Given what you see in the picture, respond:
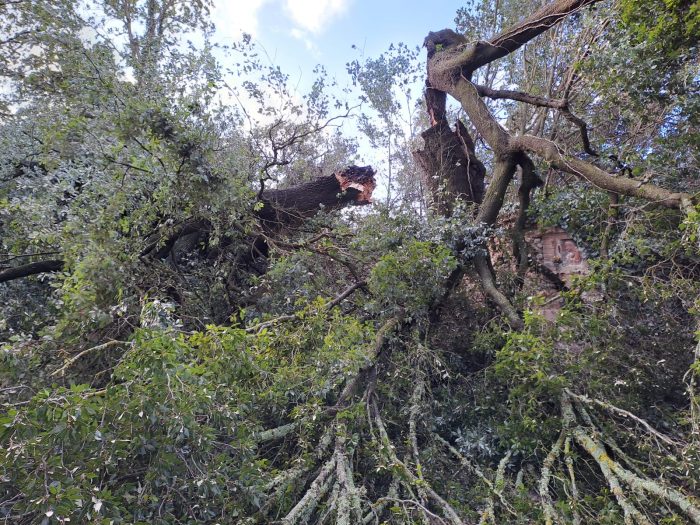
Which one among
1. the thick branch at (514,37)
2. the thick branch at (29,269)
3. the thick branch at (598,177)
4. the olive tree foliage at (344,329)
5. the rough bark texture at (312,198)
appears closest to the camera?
the olive tree foliage at (344,329)

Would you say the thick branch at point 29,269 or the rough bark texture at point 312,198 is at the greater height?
the rough bark texture at point 312,198

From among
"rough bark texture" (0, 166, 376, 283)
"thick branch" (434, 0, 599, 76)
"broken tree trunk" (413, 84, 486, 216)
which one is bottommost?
"rough bark texture" (0, 166, 376, 283)

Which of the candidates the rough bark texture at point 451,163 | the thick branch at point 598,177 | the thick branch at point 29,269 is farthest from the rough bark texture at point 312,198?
the thick branch at point 598,177

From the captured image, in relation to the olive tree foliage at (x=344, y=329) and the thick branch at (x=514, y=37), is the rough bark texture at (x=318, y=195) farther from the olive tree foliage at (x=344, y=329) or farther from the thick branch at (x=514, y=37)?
the thick branch at (x=514, y=37)

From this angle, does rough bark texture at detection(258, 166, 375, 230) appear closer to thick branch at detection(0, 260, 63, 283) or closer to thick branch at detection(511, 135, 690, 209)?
thick branch at detection(511, 135, 690, 209)

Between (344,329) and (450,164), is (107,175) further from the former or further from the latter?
(450,164)

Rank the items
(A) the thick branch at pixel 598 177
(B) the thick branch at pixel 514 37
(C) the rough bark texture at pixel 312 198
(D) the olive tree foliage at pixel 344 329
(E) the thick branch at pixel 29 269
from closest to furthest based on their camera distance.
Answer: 1. (D) the olive tree foliage at pixel 344 329
2. (A) the thick branch at pixel 598 177
3. (E) the thick branch at pixel 29 269
4. (B) the thick branch at pixel 514 37
5. (C) the rough bark texture at pixel 312 198

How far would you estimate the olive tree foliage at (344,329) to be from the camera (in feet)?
6.67

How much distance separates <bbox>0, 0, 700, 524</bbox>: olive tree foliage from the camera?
2.03 meters

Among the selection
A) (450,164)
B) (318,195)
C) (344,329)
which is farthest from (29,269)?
(450,164)

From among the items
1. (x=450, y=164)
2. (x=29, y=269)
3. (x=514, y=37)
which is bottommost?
(x=29, y=269)

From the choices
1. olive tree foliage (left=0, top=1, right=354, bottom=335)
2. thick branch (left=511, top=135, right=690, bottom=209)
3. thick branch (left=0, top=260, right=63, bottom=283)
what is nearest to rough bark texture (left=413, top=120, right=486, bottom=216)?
thick branch (left=511, top=135, right=690, bottom=209)

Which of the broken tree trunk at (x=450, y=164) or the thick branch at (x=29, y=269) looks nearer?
the thick branch at (x=29, y=269)

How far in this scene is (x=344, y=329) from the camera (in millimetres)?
3449
